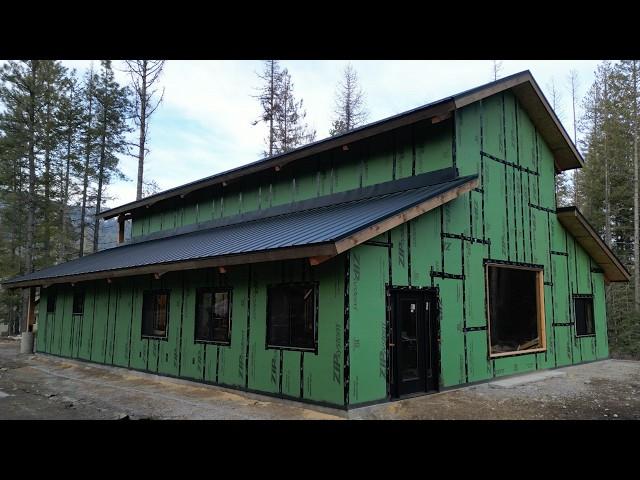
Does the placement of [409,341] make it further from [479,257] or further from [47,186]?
[47,186]

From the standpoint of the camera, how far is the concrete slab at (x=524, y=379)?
968 centimetres

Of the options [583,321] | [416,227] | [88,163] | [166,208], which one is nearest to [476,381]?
[416,227]

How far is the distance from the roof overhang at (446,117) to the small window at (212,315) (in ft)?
13.6

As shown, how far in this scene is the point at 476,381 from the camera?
9.74 m

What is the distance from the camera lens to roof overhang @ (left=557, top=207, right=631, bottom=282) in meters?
12.9

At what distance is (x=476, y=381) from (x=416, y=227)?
357 centimetres

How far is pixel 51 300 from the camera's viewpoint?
→ 628 inches

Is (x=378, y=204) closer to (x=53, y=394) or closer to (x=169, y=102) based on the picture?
(x=53, y=394)

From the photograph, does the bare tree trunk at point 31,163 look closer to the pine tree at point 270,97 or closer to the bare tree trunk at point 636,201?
the pine tree at point 270,97

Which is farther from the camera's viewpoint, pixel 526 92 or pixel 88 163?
pixel 88 163

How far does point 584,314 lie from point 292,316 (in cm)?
974

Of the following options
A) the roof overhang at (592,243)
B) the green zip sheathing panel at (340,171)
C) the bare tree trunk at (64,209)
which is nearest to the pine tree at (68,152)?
the bare tree trunk at (64,209)

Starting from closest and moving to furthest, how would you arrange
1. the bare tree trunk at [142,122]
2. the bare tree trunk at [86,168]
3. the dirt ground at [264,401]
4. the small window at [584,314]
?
the dirt ground at [264,401], the small window at [584,314], the bare tree trunk at [142,122], the bare tree trunk at [86,168]
